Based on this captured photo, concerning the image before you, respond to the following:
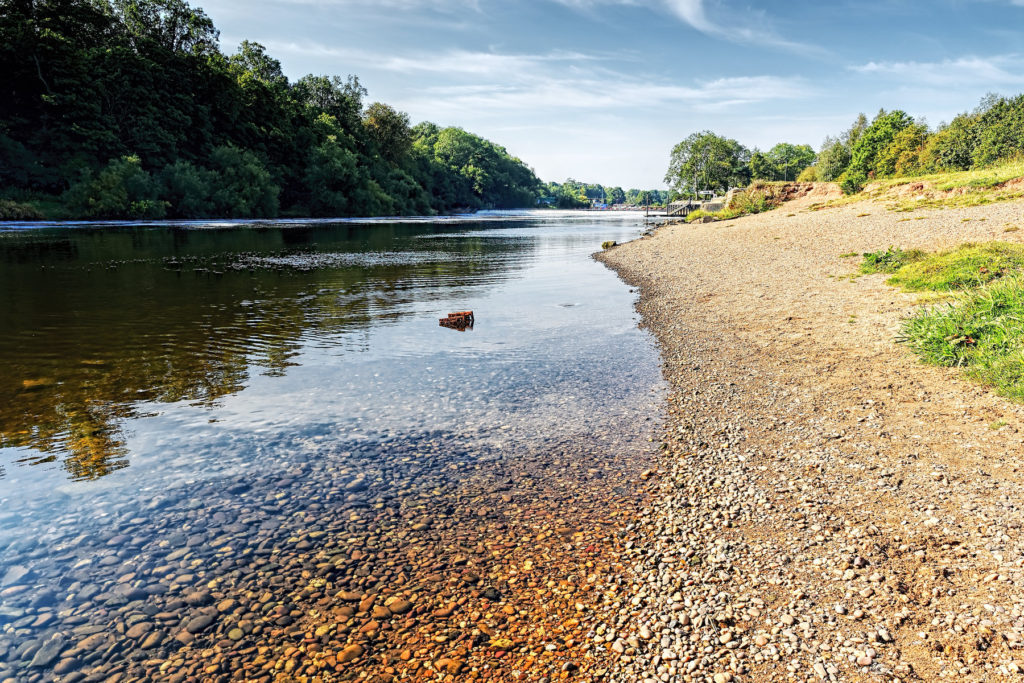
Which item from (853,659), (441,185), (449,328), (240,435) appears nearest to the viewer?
(853,659)

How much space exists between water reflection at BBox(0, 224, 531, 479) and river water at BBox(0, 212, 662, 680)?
0.11 meters

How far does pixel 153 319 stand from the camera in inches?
806

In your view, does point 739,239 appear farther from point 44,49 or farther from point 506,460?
point 44,49

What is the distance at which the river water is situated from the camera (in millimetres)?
5957

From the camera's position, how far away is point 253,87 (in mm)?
116500

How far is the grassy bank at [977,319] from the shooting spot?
11.1m

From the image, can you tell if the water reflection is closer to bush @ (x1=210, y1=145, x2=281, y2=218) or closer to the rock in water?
the rock in water

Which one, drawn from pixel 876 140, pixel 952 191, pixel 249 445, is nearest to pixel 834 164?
pixel 876 140

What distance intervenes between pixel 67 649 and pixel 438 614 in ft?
11.7

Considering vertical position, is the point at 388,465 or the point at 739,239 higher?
the point at 739,239

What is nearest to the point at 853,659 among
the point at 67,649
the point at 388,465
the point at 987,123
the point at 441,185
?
the point at 388,465

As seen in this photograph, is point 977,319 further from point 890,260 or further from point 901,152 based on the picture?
point 901,152

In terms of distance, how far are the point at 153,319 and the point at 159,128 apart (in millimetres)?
92010

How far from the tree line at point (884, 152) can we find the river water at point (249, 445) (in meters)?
71.3
